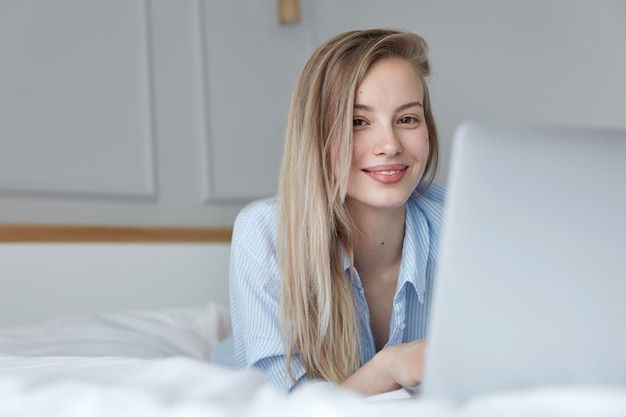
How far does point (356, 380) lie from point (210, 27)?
160 centimetres

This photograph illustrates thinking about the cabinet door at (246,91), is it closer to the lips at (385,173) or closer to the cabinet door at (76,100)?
the cabinet door at (76,100)

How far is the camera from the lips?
4.42ft

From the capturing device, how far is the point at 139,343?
1.61 m

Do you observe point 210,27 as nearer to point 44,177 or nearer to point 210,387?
point 44,177

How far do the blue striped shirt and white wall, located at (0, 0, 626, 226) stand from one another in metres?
0.78

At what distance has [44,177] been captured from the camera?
200 cm

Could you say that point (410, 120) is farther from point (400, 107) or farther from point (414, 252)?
point (414, 252)

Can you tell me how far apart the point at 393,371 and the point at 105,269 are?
44.6 inches

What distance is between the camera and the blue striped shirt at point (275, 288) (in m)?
1.30

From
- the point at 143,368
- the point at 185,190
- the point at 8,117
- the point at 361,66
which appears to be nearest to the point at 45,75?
the point at 8,117

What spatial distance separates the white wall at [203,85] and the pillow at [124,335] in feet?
1.35

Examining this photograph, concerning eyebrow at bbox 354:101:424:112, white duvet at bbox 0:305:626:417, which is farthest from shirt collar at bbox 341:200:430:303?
white duvet at bbox 0:305:626:417

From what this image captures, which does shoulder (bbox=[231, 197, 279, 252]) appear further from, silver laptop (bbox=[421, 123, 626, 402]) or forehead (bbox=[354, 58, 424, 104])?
silver laptop (bbox=[421, 123, 626, 402])

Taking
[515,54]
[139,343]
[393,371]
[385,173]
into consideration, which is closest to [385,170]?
[385,173]
